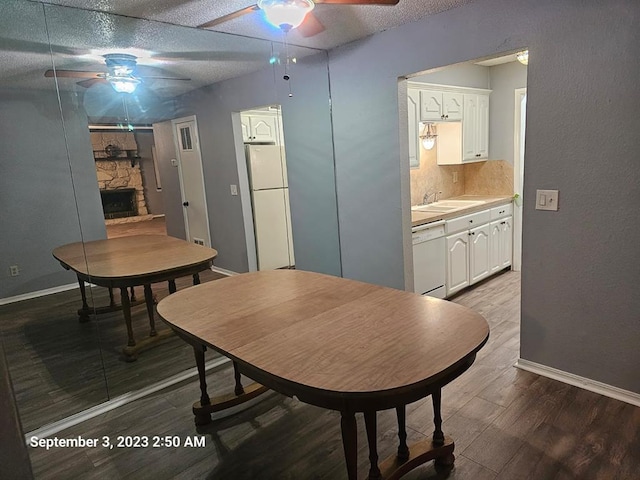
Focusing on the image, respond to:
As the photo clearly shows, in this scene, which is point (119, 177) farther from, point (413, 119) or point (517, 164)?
point (517, 164)

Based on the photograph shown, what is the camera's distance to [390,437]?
2.07 m

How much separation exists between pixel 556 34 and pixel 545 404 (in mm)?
2003

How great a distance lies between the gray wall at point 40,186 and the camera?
7.48 ft

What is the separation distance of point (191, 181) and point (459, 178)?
323 centimetres

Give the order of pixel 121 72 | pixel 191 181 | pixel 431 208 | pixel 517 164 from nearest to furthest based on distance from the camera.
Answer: pixel 121 72, pixel 191 181, pixel 431 208, pixel 517 164

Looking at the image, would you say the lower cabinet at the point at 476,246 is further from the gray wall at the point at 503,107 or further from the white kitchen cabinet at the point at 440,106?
the white kitchen cabinet at the point at 440,106

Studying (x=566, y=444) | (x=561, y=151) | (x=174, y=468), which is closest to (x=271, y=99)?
(x=561, y=151)

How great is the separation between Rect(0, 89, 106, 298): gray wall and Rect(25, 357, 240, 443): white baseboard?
0.78 metres

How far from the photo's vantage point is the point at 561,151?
227cm

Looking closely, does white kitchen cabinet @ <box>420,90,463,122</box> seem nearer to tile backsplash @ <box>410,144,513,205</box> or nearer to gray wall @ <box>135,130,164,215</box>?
tile backsplash @ <box>410,144,513,205</box>

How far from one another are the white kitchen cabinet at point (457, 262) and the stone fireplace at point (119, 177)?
2.60 metres

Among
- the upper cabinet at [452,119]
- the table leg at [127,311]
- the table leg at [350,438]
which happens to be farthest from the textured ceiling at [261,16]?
the table leg at [350,438]

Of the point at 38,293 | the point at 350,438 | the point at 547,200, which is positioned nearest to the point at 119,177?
the point at 38,293

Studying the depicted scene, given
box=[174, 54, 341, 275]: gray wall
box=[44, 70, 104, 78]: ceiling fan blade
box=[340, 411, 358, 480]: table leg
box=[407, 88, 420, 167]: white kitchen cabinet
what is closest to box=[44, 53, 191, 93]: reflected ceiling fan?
box=[44, 70, 104, 78]: ceiling fan blade
